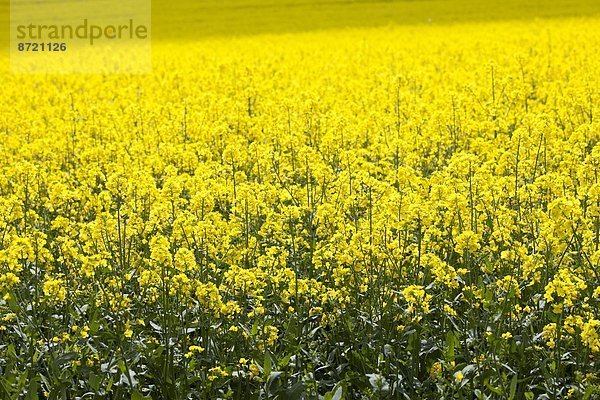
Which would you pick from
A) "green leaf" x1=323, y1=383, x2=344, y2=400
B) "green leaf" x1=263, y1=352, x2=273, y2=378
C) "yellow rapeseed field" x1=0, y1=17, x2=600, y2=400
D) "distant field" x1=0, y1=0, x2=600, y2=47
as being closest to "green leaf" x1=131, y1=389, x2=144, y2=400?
"yellow rapeseed field" x1=0, y1=17, x2=600, y2=400

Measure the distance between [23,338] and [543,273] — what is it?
332cm

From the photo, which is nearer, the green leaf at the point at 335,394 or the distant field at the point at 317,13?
the green leaf at the point at 335,394

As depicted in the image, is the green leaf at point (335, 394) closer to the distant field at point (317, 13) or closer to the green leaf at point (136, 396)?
the green leaf at point (136, 396)

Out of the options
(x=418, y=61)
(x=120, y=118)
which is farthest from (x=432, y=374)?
(x=418, y=61)

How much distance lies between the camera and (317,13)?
107ft

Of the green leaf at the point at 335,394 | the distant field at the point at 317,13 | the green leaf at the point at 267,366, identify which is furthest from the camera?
the distant field at the point at 317,13

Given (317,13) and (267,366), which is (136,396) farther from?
(317,13)

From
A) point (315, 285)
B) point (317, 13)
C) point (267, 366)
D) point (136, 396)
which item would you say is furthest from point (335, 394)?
point (317, 13)

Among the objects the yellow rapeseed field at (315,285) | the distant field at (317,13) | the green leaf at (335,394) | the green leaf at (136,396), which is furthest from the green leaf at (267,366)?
the distant field at (317,13)

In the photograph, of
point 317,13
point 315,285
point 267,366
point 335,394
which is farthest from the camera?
point 317,13

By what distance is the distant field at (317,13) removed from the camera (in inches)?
1180

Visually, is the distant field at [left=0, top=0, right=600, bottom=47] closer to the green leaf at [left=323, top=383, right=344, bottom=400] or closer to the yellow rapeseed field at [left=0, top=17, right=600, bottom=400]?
the yellow rapeseed field at [left=0, top=17, right=600, bottom=400]

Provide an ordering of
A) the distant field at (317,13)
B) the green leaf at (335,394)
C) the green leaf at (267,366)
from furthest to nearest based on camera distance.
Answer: the distant field at (317,13) < the green leaf at (267,366) < the green leaf at (335,394)

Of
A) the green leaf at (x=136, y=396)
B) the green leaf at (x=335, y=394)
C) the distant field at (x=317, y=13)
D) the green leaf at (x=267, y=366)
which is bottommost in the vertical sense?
the green leaf at (x=136, y=396)
